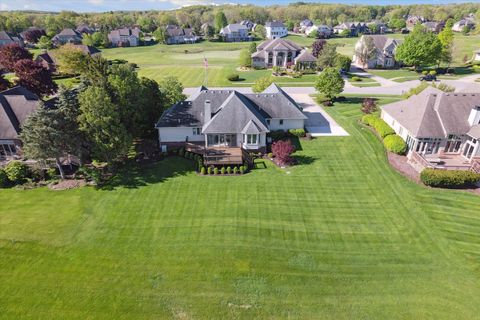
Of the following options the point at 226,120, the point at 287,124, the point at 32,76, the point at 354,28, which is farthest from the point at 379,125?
Result: the point at 354,28

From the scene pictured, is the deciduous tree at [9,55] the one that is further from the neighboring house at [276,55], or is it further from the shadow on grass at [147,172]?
the neighboring house at [276,55]

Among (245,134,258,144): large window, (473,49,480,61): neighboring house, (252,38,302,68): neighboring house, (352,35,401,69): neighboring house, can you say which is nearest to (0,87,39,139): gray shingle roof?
(245,134,258,144): large window

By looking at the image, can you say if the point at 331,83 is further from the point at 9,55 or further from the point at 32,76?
the point at 9,55

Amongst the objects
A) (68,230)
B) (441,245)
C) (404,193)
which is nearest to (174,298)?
(68,230)

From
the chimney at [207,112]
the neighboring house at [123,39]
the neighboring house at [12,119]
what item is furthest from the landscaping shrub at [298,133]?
the neighboring house at [123,39]

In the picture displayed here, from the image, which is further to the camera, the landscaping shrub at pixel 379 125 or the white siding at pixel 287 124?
the white siding at pixel 287 124

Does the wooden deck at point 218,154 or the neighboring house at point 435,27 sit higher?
the neighboring house at point 435,27
